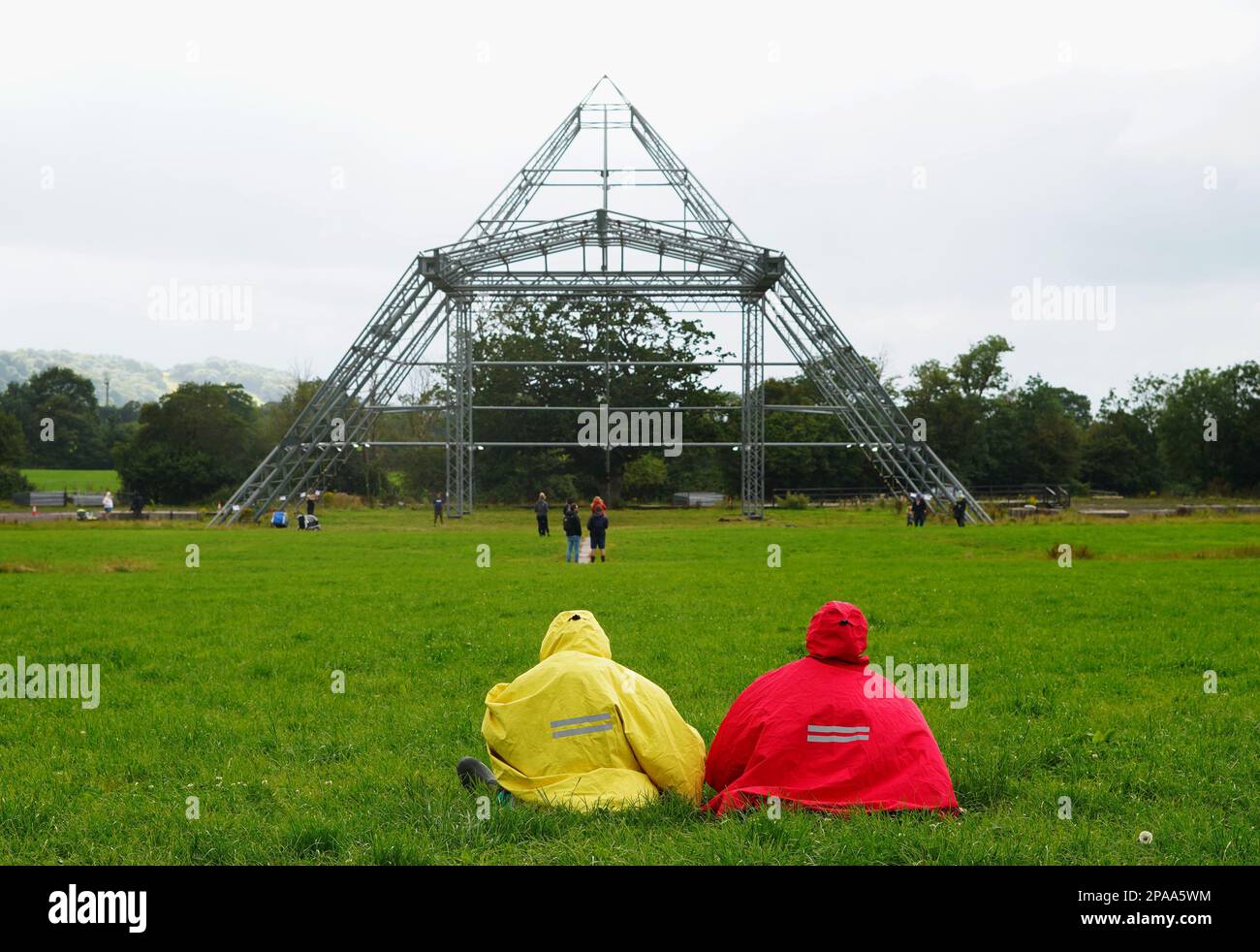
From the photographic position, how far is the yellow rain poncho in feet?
19.7

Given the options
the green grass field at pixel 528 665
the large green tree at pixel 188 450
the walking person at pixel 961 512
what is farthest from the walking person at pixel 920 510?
the large green tree at pixel 188 450

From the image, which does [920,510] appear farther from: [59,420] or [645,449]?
[59,420]

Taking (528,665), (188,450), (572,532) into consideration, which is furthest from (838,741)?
(188,450)

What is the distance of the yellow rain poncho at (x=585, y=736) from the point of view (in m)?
6.02

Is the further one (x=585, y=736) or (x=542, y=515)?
(x=542, y=515)

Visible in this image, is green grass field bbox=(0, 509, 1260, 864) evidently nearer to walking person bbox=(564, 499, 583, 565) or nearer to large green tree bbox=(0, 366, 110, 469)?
walking person bbox=(564, 499, 583, 565)

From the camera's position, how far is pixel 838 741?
5.80m

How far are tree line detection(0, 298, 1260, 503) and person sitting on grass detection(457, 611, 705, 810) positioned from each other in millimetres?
38565

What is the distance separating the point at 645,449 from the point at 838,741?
5512 cm

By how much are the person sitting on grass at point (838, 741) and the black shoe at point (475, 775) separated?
4.63ft

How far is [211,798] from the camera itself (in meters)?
6.66

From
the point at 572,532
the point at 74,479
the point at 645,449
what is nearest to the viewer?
the point at 572,532

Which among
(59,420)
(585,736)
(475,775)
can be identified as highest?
(59,420)
